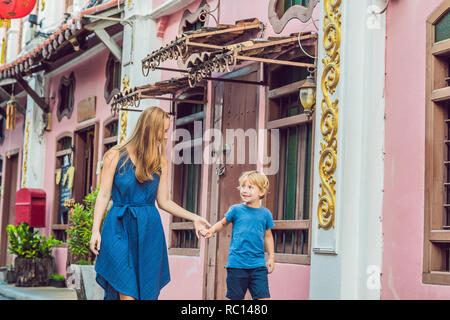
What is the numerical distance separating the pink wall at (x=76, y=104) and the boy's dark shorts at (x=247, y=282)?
8.71 meters

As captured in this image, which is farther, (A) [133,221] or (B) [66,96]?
(B) [66,96]

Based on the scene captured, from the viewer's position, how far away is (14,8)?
1450cm

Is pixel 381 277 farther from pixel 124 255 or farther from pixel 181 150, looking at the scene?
pixel 181 150

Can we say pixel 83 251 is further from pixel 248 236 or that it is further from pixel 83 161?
pixel 248 236

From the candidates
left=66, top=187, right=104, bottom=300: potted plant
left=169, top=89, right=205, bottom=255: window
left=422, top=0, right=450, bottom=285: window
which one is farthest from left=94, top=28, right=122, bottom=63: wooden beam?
left=422, top=0, right=450, bottom=285: window

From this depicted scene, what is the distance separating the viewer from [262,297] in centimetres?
725

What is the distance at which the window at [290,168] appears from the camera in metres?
9.12

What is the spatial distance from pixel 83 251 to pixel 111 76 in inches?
170

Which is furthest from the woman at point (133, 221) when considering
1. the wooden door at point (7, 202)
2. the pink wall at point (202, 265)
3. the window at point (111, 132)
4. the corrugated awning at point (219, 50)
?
the wooden door at point (7, 202)

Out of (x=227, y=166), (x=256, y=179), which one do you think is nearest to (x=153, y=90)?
(x=227, y=166)

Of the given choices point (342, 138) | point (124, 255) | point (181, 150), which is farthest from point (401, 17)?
point (181, 150)

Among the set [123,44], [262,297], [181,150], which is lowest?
[262,297]
